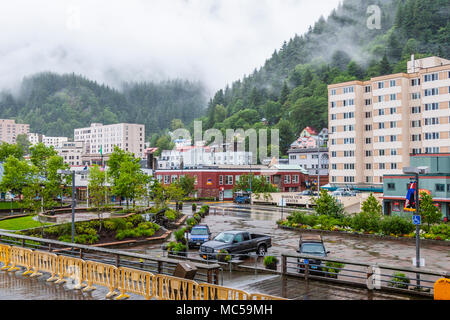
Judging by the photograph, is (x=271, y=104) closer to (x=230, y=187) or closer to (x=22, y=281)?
(x=230, y=187)

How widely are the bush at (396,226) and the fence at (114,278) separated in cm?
2420

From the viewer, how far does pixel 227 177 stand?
7831 cm

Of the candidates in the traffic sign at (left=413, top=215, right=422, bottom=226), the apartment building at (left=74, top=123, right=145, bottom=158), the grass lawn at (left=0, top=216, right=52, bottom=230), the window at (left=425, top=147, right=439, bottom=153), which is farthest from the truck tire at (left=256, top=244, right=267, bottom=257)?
the apartment building at (left=74, top=123, right=145, bottom=158)

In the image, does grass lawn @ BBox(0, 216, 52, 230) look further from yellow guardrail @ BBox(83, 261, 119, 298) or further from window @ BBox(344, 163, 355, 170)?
window @ BBox(344, 163, 355, 170)

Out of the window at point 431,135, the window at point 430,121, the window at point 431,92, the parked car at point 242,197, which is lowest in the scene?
the parked car at point 242,197

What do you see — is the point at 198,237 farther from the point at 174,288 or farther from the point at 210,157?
the point at 210,157

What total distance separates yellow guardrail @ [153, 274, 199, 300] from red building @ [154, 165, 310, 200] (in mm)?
64925

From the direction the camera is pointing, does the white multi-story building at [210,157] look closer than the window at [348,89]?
No

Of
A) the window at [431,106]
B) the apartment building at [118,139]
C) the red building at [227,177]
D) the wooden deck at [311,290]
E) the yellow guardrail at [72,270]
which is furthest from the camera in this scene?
the apartment building at [118,139]

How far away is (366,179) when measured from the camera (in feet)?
256

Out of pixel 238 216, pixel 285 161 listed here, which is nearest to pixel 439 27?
pixel 285 161

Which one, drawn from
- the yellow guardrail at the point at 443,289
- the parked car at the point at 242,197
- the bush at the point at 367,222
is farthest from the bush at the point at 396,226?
the parked car at the point at 242,197

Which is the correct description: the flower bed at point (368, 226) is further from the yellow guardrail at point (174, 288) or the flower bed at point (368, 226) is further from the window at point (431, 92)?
the window at point (431, 92)

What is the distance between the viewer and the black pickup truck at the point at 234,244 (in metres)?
21.4
